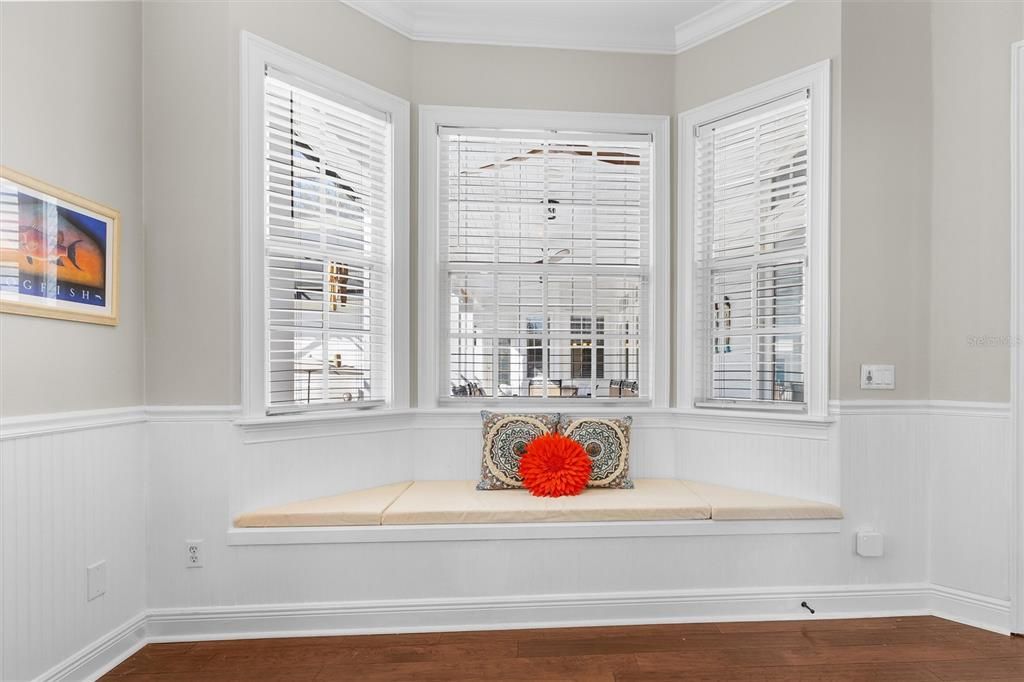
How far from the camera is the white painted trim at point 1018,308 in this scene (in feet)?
7.57

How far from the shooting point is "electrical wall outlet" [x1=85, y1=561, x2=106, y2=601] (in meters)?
1.99

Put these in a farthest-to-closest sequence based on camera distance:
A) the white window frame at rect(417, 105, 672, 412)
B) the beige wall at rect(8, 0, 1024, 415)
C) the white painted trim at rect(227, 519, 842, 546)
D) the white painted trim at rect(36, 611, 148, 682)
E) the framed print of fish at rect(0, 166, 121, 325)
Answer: the white window frame at rect(417, 105, 672, 412), the white painted trim at rect(227, 519, 842, 546), the beige wall at rect(8, 0, 1024, 415), the white painted trim at rect(36, 611, 148, 682), the framed print of fish at rect(0, 166, 121, 325)

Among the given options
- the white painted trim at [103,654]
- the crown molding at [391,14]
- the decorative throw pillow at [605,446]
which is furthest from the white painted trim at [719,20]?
the white painted trim at [103,654]

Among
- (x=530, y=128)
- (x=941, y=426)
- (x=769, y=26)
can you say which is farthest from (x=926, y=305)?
(x=530, y=128)

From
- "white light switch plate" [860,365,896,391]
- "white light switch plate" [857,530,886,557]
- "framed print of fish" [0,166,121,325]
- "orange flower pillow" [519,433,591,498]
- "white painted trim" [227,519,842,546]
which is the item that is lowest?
"white light switch plate" [857,530,886,557]

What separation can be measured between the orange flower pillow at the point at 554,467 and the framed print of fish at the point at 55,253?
1.83m

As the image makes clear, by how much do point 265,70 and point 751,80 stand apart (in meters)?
2.30

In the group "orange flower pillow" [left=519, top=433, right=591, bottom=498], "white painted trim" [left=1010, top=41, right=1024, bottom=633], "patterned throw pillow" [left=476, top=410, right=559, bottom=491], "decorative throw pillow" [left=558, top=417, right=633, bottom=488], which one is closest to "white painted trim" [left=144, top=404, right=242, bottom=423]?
"patterned throw pillow" [left=476, top=410, right=559, bottom=491]

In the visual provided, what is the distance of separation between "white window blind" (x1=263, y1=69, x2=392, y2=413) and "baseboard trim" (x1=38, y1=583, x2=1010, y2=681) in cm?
90

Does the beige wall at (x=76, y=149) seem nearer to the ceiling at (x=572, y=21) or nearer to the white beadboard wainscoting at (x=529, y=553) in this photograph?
the white beadboard wainscoting at (x=529, y=553)

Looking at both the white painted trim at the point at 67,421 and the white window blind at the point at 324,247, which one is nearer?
the white painted trim at the point at 67,421

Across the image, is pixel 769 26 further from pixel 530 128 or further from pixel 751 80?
pixel 530 128

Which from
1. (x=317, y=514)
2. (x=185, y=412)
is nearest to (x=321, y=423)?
(x=317, y=514)

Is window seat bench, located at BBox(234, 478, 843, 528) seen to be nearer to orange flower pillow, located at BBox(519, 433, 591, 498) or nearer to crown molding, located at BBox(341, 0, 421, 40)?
orange flower pillow, located at BBox(519, 433, 591, 498)
